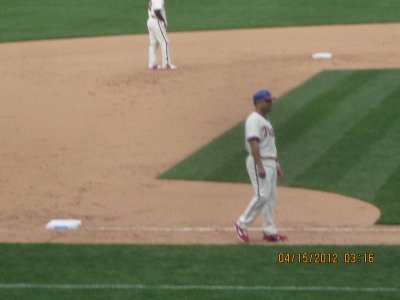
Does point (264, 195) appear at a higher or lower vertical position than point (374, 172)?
higher

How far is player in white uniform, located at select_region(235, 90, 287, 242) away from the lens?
1248cm

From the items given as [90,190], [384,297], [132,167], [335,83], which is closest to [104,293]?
[384,297]

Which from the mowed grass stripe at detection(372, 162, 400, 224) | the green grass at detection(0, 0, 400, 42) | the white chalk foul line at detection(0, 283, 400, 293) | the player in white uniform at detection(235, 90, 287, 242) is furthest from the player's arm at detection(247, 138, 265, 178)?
the green grass at detection(0, 0, 400, 42)

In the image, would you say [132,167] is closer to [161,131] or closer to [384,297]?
[161,131]

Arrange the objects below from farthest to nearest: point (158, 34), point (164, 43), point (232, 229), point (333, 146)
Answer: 1. point (158, 34)
2. point (164, 43)
3. point (333, 146)
4. point (232, 229)

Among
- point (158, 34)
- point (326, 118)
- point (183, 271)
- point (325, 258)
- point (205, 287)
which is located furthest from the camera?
point (158, 34)

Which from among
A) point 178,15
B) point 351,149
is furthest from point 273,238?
point 178,15

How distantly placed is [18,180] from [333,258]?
6.00 m

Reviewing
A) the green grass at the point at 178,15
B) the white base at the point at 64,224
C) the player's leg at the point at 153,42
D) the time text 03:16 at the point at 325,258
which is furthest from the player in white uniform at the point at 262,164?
the green grass at the point at 178,15

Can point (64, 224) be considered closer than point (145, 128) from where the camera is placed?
Yes

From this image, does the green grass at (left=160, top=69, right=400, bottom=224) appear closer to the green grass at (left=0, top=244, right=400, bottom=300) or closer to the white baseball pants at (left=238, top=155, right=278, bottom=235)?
the white baseball pants at (left=238, top=155, right=278, bottom=235)

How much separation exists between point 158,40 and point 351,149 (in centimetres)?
818

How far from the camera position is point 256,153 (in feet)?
40.9

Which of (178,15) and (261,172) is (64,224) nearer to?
(261,172)
